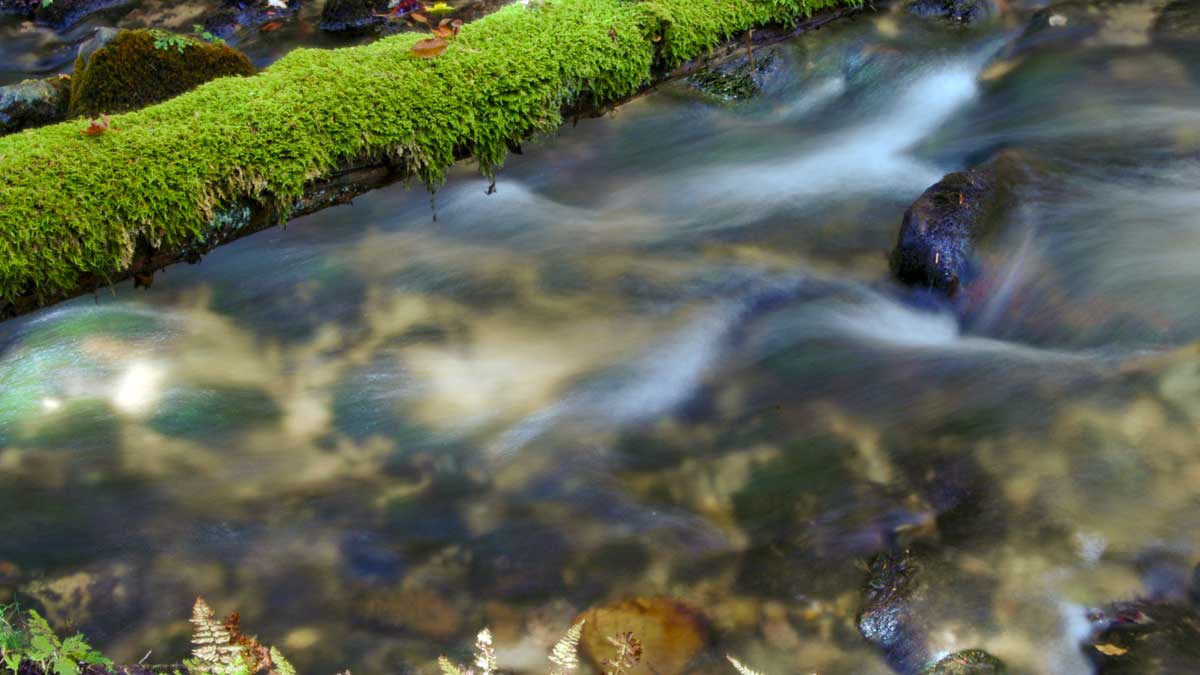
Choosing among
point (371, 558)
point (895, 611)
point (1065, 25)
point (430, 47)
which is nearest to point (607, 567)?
point (371, 558)

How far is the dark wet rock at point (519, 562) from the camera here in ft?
14.5

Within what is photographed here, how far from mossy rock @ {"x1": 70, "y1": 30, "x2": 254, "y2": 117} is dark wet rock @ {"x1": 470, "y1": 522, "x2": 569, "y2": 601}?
4.91 m

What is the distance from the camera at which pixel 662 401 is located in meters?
5.57

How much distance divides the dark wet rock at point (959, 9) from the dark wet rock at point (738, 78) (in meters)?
1.45

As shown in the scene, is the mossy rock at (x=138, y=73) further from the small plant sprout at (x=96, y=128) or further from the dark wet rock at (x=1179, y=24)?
the dark wet rock at (x=1179, y=24)

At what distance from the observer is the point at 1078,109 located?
24.3 ft

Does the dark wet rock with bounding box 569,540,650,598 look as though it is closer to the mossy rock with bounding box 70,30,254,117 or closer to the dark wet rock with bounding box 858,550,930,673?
the dark wet rock with bounding box 858,550,930,673

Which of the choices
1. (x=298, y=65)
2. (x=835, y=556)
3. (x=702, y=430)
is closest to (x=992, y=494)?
(x=835, y=556)

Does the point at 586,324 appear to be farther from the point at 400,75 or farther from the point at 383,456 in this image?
the point at 400,75

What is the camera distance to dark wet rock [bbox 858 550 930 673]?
3.77 m

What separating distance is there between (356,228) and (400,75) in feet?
9.68

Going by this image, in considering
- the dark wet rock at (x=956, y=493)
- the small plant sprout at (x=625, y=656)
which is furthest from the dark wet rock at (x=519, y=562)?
the dark wet rock at (x=956, y=493)

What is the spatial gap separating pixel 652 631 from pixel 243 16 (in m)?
8.93

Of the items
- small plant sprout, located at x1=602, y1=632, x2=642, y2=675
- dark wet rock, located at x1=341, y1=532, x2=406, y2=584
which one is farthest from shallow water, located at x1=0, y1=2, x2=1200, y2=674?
small plant sprout, located at x1=602, y1=632, x2=642, y2=675
